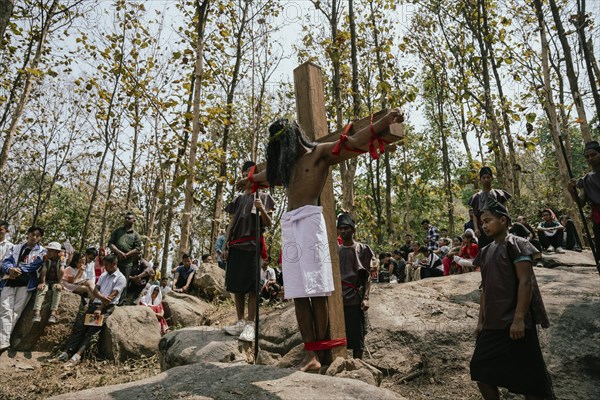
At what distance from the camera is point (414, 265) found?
41.2 ft

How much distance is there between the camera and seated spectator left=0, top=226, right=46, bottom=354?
7.93 meters

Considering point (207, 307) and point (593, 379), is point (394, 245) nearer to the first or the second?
point (207, 307)

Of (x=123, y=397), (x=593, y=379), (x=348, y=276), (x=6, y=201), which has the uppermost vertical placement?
(x=6, y=201)

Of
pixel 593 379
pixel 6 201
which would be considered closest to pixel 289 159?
pixel 593 379

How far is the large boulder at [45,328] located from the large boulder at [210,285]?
3827mm

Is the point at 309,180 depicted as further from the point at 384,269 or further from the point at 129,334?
the point at 384,269

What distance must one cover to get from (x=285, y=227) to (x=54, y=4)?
33.0 feet

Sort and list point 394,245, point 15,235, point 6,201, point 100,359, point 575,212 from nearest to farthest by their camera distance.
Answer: point 100,359
point 575,212
point 394,245
point 6,201
point 15,235

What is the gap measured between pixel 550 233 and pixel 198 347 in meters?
10.3

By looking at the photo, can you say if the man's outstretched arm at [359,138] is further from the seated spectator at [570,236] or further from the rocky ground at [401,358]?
the seated spectator at [570,236]

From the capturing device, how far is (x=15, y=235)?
27.6 m

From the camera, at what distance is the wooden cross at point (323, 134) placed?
155 inches

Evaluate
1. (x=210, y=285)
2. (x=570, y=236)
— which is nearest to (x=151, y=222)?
(x=210, y=285)

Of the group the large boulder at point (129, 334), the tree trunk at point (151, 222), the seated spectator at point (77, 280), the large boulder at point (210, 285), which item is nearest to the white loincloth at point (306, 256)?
the large boulder at point (129, 334)
